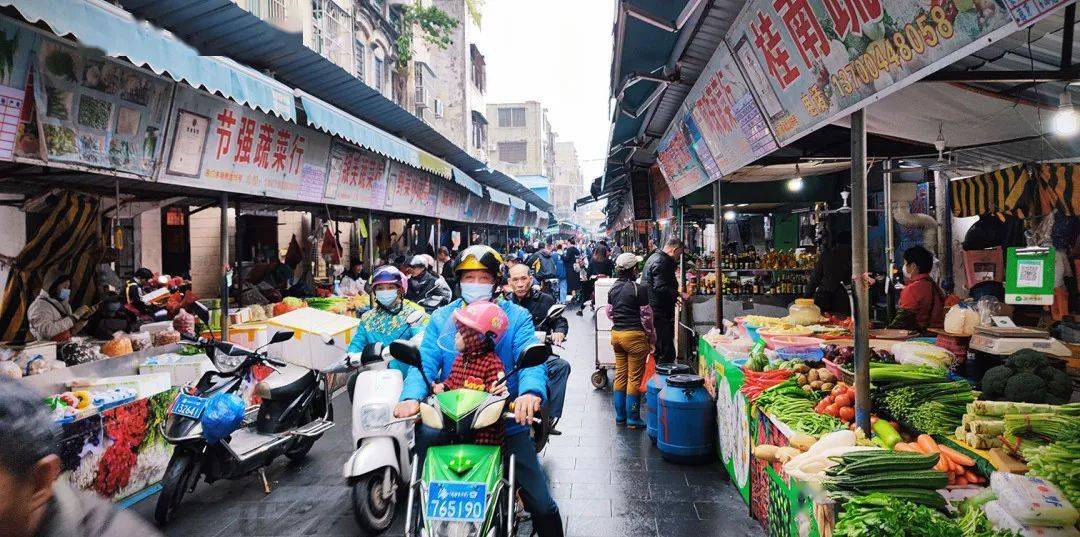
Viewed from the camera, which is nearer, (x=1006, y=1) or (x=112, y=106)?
(x=1006, y=1)

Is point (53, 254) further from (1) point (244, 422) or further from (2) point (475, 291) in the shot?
(2) point (475, 291)

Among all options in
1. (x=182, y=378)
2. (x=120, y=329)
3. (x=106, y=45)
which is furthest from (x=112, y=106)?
(x=120, y=329)

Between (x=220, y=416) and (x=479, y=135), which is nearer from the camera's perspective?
(x=220, y=416)

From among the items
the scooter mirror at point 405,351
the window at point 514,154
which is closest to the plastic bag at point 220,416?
the scooter mirror at point 405,351

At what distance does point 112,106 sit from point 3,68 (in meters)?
0.99

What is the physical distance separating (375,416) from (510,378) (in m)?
1.85

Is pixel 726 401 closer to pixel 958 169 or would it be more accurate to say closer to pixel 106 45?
pixel 106 45

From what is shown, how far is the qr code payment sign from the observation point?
192 inches

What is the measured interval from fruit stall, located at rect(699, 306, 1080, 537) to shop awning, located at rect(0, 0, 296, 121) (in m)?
4.86

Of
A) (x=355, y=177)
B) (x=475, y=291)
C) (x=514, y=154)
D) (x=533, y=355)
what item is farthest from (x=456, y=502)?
(x=514, y=154)

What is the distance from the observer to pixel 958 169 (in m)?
9.05

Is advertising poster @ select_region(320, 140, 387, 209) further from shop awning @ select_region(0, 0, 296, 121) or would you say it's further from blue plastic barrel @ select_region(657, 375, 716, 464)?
blue plastic barrel @ select_region(657, 375, 716, 464)

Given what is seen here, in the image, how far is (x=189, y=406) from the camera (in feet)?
16.8

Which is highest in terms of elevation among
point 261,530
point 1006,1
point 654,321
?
point 1006,1
